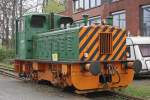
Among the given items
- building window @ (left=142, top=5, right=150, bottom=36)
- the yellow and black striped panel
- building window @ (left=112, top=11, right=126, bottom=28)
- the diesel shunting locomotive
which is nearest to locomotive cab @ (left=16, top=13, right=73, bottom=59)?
the diesel shunting locomotive

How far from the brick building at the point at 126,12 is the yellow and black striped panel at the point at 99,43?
18828 mm

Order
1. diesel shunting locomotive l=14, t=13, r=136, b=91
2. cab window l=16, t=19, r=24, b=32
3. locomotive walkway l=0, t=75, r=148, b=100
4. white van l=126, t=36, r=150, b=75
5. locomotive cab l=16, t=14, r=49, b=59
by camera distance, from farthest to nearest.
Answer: white van l=126, t=36, r=150, b=75 → cab window l=16, t=19, r=24, b=32 → locomotive cab l=16, t=14, r=49, b=59 → diesel shunting locomotive l=14, t=13, r=136, b=91 → locomotive walkway l=0, t=75, r=148, b=100

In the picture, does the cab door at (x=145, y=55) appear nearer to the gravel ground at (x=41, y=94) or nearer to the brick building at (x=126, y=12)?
the gravel ground at (x=41, y=94)

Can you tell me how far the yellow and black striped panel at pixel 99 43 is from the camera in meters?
13.4

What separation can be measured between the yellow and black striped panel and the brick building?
1883cm

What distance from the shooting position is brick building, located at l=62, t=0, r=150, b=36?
32.9 metres

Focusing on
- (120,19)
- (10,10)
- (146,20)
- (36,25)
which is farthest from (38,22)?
(10,10)

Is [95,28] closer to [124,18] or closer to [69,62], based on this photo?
[69,62]

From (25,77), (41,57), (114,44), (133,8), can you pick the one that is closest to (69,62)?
(114,44)

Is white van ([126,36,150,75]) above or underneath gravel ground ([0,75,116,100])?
above

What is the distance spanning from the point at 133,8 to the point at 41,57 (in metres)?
19.1

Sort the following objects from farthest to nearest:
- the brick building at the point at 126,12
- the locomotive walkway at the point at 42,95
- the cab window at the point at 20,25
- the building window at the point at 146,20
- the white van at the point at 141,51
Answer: the brick building at the point at 126,12 < the building window at the point at 146,20 < the white van at the point at 141,51 < the cab window at the point at 20,25 < the locomotive walkway at the point at 42,95

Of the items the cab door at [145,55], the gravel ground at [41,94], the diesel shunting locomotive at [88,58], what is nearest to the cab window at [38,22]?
the diesel shunting locomotive at [88,58]

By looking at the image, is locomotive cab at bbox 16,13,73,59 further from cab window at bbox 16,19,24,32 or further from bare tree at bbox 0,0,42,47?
bare tree at bbox 0,0,42,47
